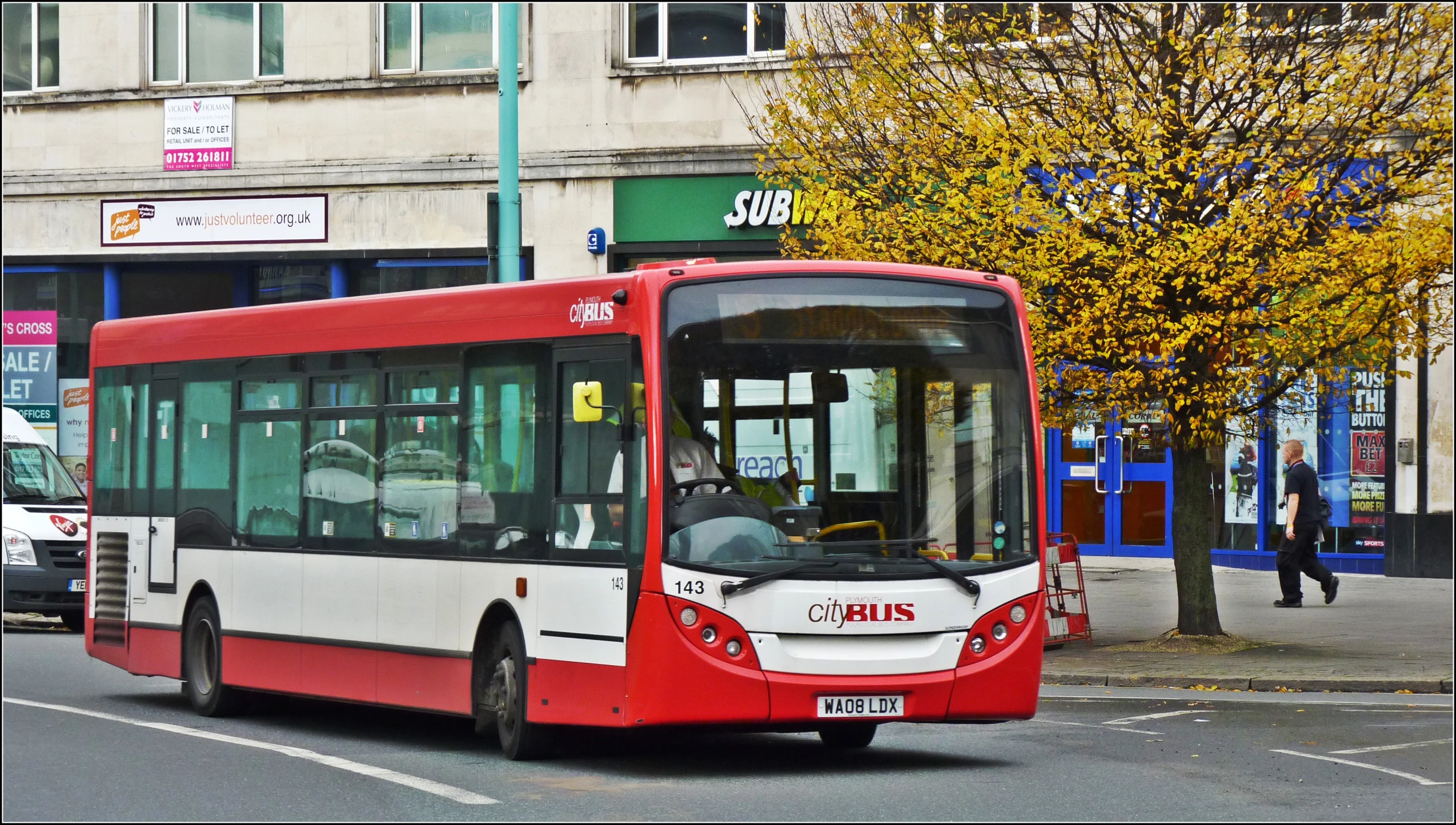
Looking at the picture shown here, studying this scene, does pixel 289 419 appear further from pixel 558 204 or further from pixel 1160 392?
pixel 558 204

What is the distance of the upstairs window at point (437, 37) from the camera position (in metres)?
25.7

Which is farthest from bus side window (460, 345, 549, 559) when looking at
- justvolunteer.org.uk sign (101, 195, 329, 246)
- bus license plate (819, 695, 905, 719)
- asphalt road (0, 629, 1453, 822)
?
justvolunteer.org.uk sign (101, 195, 329, 246)

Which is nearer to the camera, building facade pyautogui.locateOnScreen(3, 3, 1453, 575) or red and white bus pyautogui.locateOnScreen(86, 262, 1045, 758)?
red and white bus pyautogui.locateOnScreen(86, 262, 1045, 758)

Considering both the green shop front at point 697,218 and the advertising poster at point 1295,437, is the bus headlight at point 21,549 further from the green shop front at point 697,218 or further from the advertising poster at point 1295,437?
the advertising poster at point 1295,437

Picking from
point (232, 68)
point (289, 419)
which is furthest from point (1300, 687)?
point (232, 68)

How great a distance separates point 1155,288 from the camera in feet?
48.6

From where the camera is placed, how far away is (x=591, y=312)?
33.3 ft

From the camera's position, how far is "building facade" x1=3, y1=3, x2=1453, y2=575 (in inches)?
957

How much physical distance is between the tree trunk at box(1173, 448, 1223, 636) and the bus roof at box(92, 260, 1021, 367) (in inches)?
264

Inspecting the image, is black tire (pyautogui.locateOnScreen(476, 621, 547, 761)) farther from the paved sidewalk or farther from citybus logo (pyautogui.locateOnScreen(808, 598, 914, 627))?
the paved sidewalk

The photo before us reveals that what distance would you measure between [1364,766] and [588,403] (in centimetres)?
423

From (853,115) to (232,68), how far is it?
12917 millimetres

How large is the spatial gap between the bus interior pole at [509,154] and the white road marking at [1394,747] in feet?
30.1

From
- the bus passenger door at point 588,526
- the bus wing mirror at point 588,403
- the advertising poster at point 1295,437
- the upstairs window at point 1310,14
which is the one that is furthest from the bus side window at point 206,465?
the advertising poster at point 1295,437
